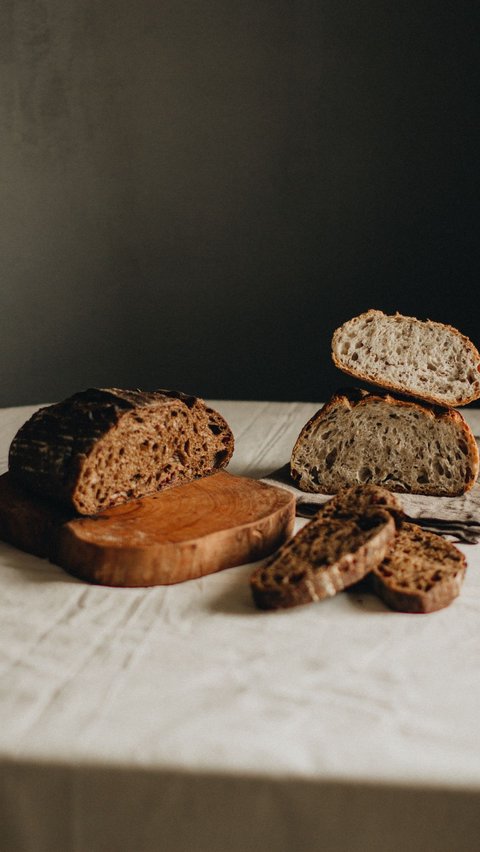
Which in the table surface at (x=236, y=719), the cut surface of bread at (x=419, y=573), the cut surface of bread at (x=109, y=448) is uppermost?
the cut surface of bread at (x=109, y=448)

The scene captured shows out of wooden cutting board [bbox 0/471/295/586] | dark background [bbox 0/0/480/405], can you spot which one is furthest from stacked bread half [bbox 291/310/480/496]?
dark background [bbox 0/0/480/405]

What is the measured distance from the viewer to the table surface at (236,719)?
35.0 inches

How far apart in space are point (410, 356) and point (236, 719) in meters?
1.13

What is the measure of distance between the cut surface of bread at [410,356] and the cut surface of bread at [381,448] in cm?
5

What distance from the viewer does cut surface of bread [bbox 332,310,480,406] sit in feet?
6.24

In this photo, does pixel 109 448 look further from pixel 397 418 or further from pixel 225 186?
pixel 225 186

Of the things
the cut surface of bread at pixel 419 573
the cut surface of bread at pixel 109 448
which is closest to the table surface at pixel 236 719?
the cut surface of bread at pixel 419 573

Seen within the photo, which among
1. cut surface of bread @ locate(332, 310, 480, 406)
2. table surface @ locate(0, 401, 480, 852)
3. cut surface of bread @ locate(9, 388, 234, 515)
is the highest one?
cut surface of bread @ locate(332, 310, 480, 406)

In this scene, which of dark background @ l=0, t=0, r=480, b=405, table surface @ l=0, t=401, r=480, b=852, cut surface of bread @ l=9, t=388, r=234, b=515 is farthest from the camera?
dark background @ l=0, t=0, r=480, b=405

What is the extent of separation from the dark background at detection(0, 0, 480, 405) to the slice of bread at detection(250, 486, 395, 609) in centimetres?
273

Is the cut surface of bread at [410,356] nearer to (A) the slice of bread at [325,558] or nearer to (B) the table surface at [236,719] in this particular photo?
(A) the slice of bread at [325,558]

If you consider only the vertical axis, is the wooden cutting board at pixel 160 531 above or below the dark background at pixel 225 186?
below

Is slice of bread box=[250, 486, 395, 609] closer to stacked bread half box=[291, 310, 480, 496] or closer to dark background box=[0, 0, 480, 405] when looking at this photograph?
stacked bread half box=[291, 310, 480, 496]

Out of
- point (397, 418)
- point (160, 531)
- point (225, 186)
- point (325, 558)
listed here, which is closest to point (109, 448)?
point (160, 531)
